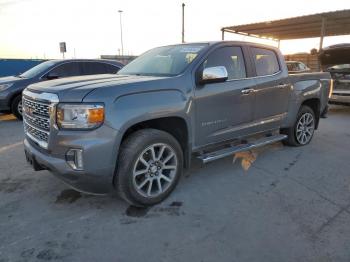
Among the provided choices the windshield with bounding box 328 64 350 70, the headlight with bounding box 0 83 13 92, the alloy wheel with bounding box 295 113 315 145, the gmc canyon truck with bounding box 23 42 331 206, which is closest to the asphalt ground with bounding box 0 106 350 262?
the gmc canyon truck with bounding box 23 42 331 206

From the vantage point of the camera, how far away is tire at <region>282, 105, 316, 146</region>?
596 cm

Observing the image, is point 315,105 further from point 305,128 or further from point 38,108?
point 38,108

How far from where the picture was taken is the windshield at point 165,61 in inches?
162

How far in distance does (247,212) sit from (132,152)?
141cm

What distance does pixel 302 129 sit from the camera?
615 centimetres

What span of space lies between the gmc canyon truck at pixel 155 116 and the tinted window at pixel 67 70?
4.77m

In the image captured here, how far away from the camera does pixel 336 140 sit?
6.78 m

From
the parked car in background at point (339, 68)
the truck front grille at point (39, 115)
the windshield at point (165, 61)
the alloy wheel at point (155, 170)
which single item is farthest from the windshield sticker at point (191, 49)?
the parked car in background at point (339, 68)

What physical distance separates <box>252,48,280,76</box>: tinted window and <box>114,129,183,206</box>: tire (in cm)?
204

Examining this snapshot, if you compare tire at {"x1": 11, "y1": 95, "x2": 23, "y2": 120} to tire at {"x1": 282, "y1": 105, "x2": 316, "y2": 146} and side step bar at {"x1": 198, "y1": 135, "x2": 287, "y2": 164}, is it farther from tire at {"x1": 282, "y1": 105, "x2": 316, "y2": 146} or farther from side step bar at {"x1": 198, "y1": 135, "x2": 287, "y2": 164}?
tire at {"x1": 282, "y1": 105, "x2": 316, "y2": 146}

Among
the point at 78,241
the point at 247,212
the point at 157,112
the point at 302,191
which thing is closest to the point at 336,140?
the point at 302,191

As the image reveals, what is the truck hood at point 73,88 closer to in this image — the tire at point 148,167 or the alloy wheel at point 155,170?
the tire at point 148,167

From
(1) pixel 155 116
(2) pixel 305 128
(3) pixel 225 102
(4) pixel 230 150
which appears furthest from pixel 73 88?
(2) pixel 305 128

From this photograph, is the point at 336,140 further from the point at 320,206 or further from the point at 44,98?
the point at 44,98
